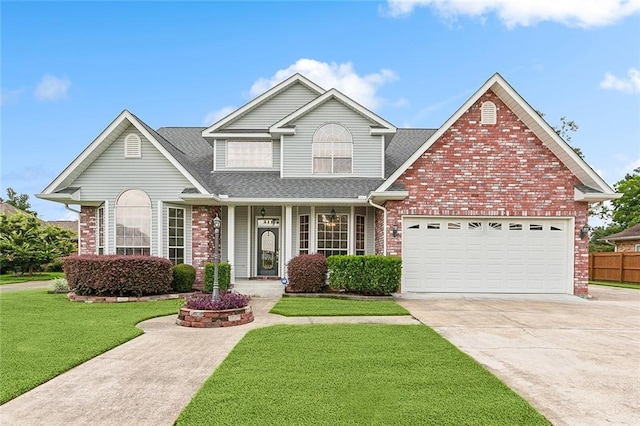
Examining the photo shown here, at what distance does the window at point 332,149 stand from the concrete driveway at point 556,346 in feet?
18.6

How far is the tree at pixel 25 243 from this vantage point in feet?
71.8

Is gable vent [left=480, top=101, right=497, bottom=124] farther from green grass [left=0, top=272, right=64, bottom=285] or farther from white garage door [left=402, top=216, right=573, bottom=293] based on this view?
green grass [left=0, top=272, right=64, bottom=285]

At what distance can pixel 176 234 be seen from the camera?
14031mm

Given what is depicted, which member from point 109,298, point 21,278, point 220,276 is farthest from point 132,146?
point 21,278

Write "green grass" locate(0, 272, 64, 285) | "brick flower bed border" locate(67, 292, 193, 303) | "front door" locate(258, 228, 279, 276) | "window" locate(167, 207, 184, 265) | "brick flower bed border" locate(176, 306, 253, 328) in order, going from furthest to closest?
"green grass" locate(0, 272, 64, 285)
"front door" locate(258, 228, 279, 276)
"window" locate(167, 207, 184, 265)
"brick flower bed border" locate(67, 292, 193, 303)
"brick flower bed border" locate(176, 306, 253, 328)

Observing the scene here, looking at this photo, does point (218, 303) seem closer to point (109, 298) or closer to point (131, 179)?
point (109, 298)

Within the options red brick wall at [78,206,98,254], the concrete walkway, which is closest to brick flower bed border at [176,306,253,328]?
the concrete walkway

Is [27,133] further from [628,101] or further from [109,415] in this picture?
[628,101]


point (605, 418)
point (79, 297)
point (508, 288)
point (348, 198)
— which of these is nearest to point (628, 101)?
point (508, 288)

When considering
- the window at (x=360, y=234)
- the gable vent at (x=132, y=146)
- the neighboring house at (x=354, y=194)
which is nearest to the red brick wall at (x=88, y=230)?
the neighboring house at (x=354, y=194)

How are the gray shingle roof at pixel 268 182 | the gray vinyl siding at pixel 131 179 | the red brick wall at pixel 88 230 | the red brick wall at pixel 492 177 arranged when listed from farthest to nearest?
the red brick wall at pixel 88 230 < the gray shingle roof at pixel 268 182 < the gray vinyl siding at pixel 131 179 < the red brick wall at pixel 492 177

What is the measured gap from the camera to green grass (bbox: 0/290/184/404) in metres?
5.26

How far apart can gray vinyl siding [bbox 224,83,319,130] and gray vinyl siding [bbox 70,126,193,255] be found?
3362mm

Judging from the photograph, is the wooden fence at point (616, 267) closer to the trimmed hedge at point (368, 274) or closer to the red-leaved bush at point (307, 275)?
the trimmed hedge at point (368, 274)
